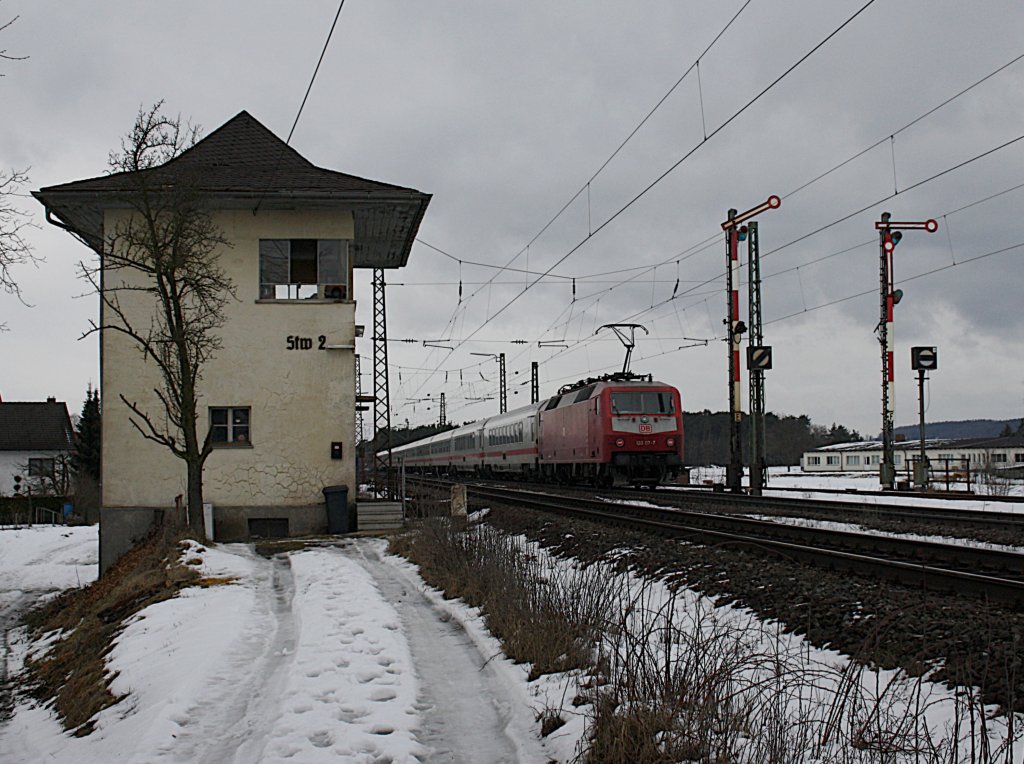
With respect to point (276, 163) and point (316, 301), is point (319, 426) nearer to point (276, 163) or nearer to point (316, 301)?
point (316, 301)

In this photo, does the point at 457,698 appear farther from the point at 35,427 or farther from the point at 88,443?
the point at 35,427

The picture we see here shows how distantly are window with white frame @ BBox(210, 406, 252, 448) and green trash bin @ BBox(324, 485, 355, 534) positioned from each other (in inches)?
87.5

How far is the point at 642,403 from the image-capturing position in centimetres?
2880

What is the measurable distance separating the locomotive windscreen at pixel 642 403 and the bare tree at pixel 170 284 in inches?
468

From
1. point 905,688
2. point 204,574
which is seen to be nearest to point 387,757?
point 905,688

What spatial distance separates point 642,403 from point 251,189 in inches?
519

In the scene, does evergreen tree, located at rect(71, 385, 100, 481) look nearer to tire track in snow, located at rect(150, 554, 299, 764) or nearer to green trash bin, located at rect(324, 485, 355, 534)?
green trash bin, located at rect(324, 485, 355, 534)

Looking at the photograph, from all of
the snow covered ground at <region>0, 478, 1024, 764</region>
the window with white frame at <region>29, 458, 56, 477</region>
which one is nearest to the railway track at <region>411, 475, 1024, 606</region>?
the snow covered ground at <region>0, 478, 1024, 764</region>

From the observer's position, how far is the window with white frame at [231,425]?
21.6 m

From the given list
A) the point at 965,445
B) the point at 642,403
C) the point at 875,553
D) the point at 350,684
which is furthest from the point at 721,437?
the point at 350,684

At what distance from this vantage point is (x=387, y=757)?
569cm

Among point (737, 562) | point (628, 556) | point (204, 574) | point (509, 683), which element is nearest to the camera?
point (509, 683)

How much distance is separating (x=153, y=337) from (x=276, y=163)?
17.6ft

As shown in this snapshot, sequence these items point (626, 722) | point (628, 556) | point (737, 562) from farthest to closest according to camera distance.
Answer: point (628, 556), point (737, 562), point (626, 722)
